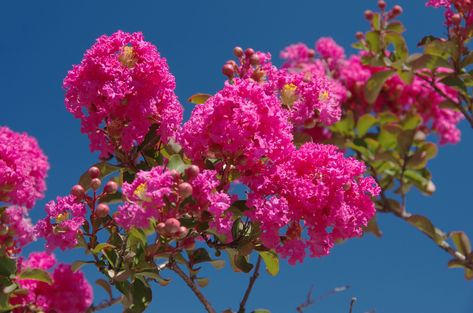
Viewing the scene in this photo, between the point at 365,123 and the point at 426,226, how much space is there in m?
1.16

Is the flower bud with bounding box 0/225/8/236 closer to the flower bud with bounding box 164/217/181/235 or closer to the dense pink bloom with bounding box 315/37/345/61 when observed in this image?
the flower bud with bounding box 164/217/181/235

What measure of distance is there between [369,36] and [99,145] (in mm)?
1874

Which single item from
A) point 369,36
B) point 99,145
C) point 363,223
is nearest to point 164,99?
point 99,145

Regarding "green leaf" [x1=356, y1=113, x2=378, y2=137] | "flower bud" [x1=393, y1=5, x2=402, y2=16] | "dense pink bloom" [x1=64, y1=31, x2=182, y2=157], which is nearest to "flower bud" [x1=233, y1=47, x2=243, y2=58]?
"dense pink bloom" [x1=64, y1=31, x2=182, y2=157]

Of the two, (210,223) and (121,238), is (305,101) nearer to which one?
(210,223)

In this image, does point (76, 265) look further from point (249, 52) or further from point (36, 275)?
point (249, 52)

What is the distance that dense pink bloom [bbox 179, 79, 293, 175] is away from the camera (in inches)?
64.1

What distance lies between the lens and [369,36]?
329 centimetres

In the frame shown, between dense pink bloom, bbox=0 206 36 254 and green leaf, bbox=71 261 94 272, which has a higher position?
dense pink bloom, bbox=0 206 36 254

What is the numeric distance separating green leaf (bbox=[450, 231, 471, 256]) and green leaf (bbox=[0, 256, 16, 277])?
183 centimetres

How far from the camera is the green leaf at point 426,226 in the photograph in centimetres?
262

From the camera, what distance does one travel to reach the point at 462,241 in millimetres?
2629

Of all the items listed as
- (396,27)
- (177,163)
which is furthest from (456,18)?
(177,163)

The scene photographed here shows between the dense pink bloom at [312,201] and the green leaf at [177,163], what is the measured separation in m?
0.25
